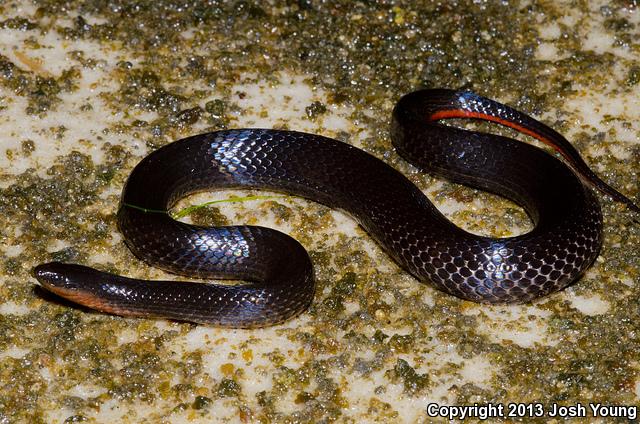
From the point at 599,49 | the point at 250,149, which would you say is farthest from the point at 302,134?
the point at 599,49

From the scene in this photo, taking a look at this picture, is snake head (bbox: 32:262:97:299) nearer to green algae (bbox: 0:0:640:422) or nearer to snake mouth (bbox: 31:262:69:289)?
snake mouth (bbox: 31:262:69:289)

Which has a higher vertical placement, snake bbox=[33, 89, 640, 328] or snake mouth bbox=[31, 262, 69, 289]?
snake bbox=[33, 89, 640, 328]

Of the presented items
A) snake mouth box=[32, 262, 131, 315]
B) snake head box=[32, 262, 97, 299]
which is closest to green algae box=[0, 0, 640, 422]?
snake mouth box=[32, 262, 131, 315]

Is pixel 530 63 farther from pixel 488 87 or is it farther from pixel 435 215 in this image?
pixel 435 215

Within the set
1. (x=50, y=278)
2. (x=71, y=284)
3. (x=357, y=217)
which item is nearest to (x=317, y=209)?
(x=357, y=217)

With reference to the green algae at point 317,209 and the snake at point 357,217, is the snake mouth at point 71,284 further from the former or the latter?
the green algae at point 317,209

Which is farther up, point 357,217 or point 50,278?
point 357,217

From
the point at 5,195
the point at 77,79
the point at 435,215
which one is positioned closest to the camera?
the point at 435,215

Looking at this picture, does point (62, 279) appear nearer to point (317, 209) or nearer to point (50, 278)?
point (50, 278)
